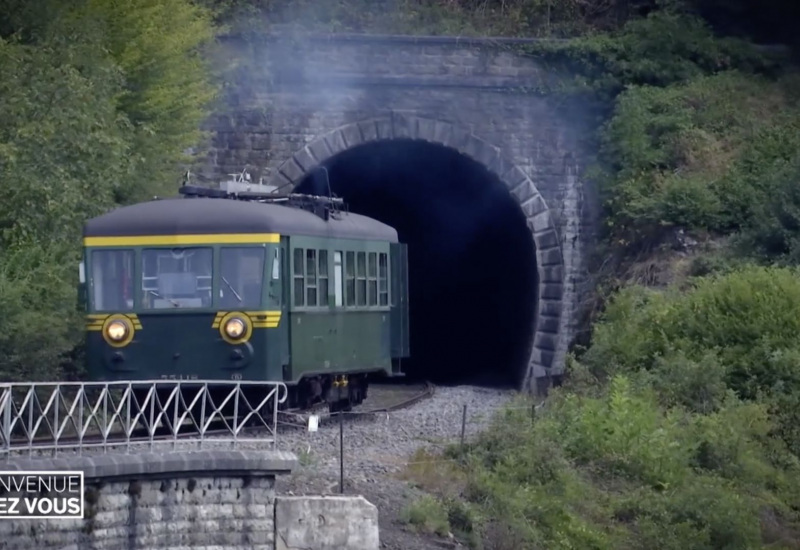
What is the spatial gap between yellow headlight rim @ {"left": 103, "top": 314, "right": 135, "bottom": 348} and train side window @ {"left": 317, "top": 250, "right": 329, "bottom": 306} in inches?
95.1

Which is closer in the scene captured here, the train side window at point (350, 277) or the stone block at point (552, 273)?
the train side window at point (350, 277)

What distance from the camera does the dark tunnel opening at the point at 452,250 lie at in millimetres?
29094

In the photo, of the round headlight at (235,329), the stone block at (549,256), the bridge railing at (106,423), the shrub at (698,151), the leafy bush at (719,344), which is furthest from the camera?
the stone block at (549,256)

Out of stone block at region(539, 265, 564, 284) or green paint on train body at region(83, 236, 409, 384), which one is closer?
green paint on train body at region(83, 236, 409, 384)

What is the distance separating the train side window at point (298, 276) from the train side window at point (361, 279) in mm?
2108

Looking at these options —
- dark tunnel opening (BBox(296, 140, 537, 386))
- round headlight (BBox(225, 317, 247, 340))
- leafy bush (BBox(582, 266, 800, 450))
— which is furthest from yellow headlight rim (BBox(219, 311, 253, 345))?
dark tunnel opening (BBox(296, 140, 537, 386))

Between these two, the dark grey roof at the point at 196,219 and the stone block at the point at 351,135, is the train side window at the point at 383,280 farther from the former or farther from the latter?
the stone block at the point at 351,135

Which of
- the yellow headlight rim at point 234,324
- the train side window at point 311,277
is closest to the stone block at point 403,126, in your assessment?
the train side window at point 311,277

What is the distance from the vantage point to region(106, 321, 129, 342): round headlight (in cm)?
1522

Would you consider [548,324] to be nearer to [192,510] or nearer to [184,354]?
[184,354]

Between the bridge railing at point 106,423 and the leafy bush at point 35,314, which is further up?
the leafy bush at point 35,314

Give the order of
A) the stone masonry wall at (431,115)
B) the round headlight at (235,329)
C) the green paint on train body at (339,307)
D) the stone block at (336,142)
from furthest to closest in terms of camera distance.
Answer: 1. the stone block at (336,142)
2. the stone masonry wall at (431,115)
3. the green paint on train body at (339,307)
4. the round headlight at (235,329)

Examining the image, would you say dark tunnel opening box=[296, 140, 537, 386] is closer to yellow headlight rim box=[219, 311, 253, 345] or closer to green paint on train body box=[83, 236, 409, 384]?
green paint on train body box=[83, 236, 409, 384]

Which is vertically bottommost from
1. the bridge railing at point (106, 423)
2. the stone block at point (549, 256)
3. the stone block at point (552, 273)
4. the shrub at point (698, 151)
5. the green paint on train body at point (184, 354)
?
the bridge railing at point (106, 423)
